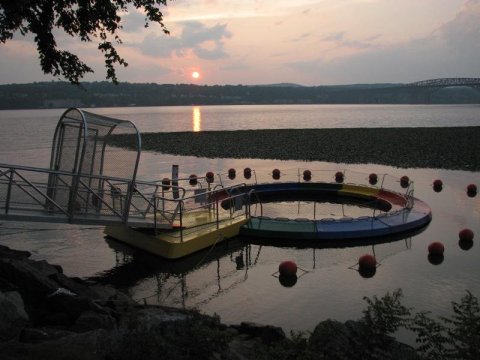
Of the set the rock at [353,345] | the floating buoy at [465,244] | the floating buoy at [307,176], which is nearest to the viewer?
the rock at [353,345]

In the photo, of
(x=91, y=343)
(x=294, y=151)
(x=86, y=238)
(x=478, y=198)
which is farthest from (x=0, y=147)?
(x=91, y=343)

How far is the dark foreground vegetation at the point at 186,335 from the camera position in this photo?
547 cm

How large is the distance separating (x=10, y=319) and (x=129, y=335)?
80.8 inches

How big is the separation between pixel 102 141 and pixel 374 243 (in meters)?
8.51

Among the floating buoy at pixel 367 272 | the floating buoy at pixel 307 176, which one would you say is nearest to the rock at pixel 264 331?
the floating buoy at pixel 367 272

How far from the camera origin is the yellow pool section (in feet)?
41.3

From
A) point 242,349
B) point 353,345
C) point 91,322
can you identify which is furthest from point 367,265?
point 91,322

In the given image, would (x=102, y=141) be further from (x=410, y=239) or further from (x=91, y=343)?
(x=410, y=239)

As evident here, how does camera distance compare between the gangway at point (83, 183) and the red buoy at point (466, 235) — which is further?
the red buoy at point (466, 235)

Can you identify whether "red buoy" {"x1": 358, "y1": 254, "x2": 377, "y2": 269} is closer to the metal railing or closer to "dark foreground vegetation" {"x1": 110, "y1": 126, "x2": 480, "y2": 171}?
the metal railing

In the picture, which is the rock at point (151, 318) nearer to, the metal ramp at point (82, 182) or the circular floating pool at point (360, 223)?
the metal ramp at point (82, 182)

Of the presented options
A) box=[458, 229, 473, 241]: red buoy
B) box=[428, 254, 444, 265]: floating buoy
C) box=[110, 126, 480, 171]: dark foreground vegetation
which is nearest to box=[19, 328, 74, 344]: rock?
box=[428, 254, 444, 265]: floating buoy

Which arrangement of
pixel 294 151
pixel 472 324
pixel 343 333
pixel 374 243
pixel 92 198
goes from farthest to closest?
1. pixel 294 151
2. pixel 374 243
3. pixel 92 198
4. pixel 343 333
5. pixel 472 324

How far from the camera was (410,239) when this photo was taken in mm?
14570
